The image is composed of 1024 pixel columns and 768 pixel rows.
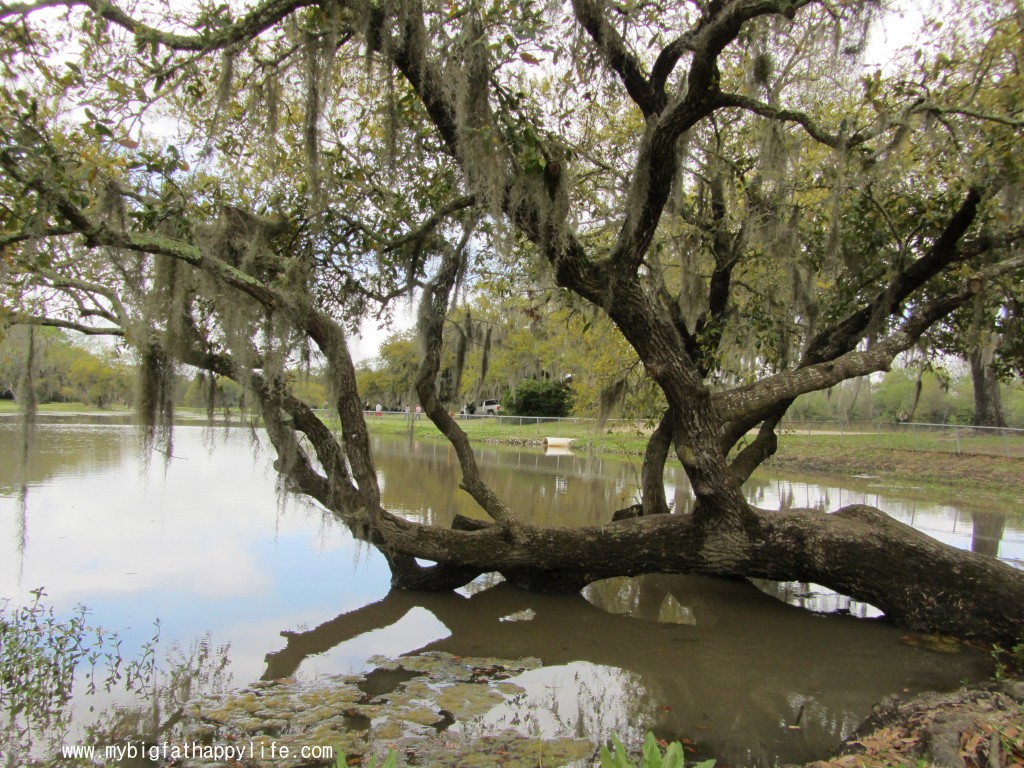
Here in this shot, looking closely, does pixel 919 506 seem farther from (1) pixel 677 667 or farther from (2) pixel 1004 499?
(1) pixel 677 667

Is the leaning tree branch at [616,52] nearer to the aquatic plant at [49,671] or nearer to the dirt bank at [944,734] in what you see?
the dirt bank at [944,734]

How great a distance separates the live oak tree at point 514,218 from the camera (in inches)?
178

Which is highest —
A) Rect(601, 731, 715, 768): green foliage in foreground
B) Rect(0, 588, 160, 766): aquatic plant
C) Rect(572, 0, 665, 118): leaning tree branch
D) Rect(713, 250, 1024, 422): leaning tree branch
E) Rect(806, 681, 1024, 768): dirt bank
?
Rect(572, 0, 665, 118): leaning tree branch

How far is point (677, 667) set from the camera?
4.92 m

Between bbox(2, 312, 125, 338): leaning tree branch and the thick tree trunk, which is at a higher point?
bbox(2, 312, 125, 338): leaning tree branch

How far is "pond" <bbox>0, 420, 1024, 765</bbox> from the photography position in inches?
165

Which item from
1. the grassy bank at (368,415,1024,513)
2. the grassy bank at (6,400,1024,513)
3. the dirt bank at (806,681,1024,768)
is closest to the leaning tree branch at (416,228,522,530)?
the dirt bank at (806,681,1024,768)

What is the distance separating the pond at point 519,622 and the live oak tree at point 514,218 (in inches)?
20.5

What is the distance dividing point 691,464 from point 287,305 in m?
3.52

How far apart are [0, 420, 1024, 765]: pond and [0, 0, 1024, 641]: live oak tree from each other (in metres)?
0.52

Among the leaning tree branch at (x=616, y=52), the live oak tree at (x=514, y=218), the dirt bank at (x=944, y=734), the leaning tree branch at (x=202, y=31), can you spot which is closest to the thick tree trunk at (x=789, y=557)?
the live oak tree at (x=514, y=218)

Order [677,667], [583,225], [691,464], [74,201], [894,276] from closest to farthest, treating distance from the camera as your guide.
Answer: [74,201] < [677,667] < [691,464] < [894,276] < [583,225]

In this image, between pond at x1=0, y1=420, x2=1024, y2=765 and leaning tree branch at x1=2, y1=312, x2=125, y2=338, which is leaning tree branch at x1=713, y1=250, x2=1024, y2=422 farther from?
leaning tree branch at x1=2, y1=312, x2=125, y2=338

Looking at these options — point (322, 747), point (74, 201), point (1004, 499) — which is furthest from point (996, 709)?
point (1004, 499)
